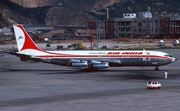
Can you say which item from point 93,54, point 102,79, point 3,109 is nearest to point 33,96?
point 3,109

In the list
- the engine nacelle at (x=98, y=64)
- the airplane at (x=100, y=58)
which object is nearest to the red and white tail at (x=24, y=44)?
the airplane at (x=100, y=58)

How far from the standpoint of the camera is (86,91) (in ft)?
220

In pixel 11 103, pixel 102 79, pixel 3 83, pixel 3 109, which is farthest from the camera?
pixel 102 79

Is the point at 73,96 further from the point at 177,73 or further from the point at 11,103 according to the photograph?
the point at 177,73

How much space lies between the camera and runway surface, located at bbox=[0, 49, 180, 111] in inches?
2156

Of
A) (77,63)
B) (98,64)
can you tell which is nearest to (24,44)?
(77,63)

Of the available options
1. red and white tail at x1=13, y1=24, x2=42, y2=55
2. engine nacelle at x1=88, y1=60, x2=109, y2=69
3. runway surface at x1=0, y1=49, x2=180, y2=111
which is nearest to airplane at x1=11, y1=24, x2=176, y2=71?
engine nacelle at x1=88, y1=60, x2=109, y2=69

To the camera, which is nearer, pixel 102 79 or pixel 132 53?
pixel 102 79

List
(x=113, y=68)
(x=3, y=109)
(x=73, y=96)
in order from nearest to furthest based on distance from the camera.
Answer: (x=3, y=109) → (x=73, y=96) → (x=113, y=68)

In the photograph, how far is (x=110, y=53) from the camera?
9556cm

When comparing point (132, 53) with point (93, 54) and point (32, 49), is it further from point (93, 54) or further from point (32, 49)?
point (32, 49)

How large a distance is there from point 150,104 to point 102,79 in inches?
1077

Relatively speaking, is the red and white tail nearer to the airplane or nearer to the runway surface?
the airplane

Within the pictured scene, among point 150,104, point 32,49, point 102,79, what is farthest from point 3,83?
point 150,104
